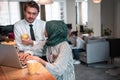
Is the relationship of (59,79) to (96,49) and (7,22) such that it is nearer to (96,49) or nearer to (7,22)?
(96,49)

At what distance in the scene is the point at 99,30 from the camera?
8719 mm

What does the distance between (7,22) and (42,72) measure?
27.6ft

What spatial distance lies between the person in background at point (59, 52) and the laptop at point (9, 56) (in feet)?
0.52

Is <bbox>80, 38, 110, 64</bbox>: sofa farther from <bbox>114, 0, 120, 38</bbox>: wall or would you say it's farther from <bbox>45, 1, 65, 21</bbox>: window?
<bbox>45, 1, 65, 21</bbox>: window

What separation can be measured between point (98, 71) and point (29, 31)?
113 inches

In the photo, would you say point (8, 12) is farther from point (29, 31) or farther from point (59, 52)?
point (59, 52)

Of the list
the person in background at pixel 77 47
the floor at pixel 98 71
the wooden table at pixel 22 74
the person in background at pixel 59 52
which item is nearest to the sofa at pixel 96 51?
the floor at pixel 98 71

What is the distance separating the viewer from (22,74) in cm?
164

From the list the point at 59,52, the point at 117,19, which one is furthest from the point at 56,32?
the point at 117,19

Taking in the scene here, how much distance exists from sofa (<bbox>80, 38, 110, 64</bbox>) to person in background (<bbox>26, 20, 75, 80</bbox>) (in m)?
3.61

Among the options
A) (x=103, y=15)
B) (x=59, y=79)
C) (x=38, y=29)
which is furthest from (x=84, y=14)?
(x=59, y=79)

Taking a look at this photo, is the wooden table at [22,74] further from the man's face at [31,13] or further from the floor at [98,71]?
the floor at [98,71]

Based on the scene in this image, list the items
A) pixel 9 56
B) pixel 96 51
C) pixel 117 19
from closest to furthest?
pixel 9 56, pixel 96 51, pixel 117 19

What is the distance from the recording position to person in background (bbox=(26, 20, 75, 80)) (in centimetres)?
186
